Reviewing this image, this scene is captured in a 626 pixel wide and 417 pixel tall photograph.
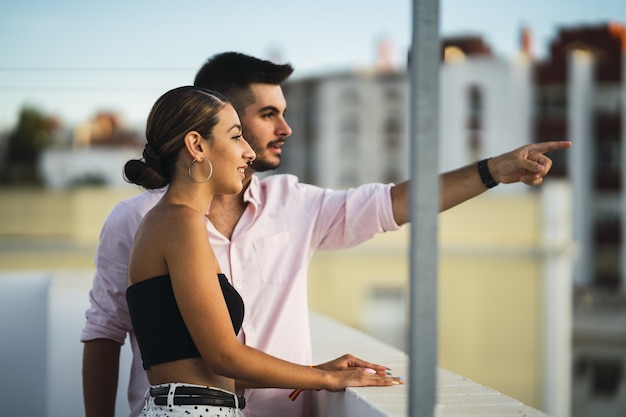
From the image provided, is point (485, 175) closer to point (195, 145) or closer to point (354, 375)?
point (354, 375)

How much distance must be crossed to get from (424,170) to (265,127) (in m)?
1.23

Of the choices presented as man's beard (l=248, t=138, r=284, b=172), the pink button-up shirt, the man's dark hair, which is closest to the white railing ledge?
the pink button-up shirt

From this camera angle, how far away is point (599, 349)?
111 ft

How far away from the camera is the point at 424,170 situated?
134 centimetres

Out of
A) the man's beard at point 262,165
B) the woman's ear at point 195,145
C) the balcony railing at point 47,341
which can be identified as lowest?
the balcony railing at point 47,341

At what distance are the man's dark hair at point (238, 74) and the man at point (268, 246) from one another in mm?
168

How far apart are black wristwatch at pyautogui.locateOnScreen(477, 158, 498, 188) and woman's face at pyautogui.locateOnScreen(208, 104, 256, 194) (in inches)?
23.3

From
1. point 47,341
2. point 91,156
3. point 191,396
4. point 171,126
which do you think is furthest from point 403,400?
point 91,156

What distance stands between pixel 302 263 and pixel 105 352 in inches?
19.5

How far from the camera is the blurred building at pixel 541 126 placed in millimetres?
35625

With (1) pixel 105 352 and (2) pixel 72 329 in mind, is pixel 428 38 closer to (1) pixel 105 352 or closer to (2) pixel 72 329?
(1) pixel 105 352

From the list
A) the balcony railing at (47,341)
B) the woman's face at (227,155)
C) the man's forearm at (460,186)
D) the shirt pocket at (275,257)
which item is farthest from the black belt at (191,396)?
the balcony railing at (47,341)

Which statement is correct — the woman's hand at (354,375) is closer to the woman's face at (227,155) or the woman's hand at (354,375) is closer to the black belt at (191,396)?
the black belt at (191,396)

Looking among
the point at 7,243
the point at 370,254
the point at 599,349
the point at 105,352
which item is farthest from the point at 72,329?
the point at 599,349
